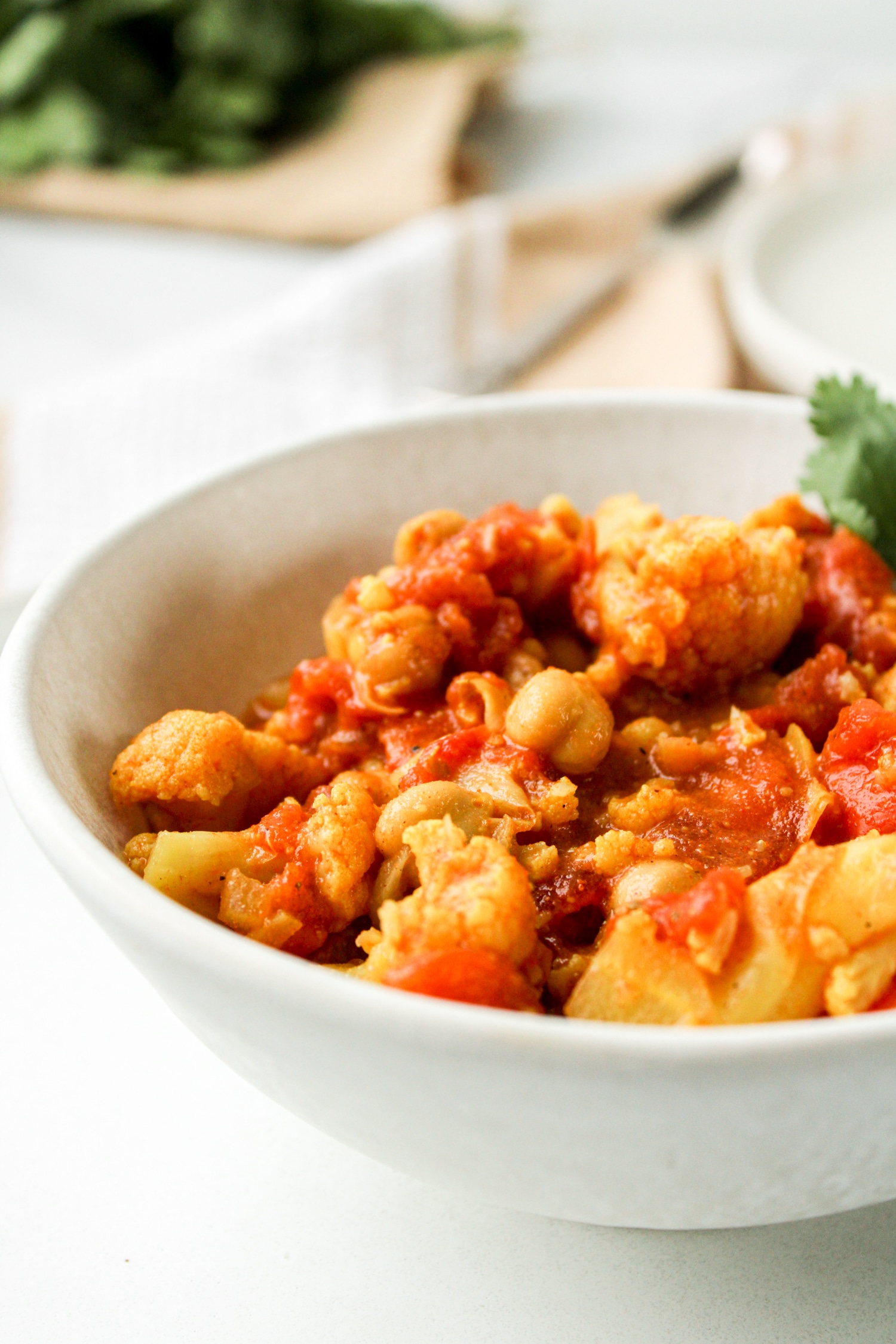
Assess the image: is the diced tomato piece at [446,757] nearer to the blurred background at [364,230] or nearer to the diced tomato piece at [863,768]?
the diced tomato piece at [863,768]

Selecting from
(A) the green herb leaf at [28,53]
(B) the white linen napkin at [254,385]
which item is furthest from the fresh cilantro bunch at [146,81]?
(B) the white linen napkin at [254,385]

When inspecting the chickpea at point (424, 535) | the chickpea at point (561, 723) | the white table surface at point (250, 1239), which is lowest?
the white table surface at point (250, 1239)

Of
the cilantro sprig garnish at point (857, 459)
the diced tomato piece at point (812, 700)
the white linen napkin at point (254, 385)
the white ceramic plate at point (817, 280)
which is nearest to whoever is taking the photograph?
the diced tomato piece at point (812, 700)

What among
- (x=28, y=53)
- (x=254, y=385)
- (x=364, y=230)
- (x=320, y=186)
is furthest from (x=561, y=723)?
(x=28, y=53)

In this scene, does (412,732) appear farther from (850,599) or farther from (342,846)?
(850,599)

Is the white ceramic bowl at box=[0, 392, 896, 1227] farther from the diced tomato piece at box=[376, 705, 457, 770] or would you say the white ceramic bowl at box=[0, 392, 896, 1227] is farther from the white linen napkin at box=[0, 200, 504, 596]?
the white linen napkin at box=[0, 200, 504, 596]

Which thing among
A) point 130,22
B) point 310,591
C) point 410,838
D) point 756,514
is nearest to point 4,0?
point 130,22
